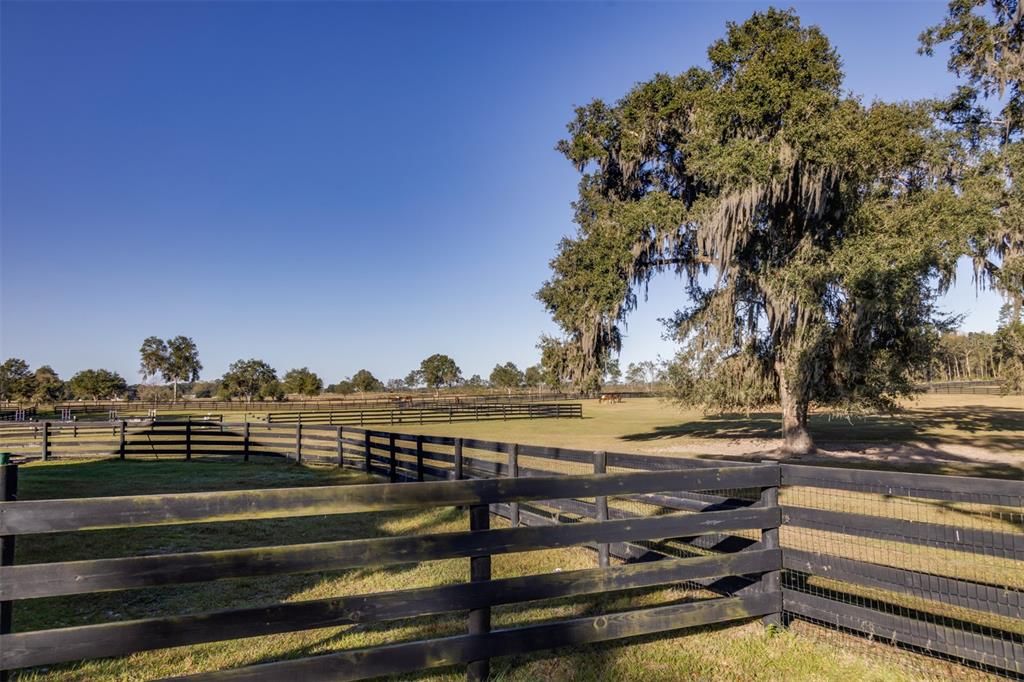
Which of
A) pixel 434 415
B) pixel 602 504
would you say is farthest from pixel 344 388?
pixel 602 504

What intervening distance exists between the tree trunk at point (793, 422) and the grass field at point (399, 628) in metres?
14.0

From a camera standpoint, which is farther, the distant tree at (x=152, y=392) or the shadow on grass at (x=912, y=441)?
the distant tree at (x=152, y=392)

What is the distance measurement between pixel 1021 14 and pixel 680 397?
14162 millimetres

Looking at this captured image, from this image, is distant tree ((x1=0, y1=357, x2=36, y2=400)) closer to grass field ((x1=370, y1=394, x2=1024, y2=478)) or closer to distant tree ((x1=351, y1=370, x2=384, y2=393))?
distant tree ((x1=351, y1=370, x2=384, y2=393))

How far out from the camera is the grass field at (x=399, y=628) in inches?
160

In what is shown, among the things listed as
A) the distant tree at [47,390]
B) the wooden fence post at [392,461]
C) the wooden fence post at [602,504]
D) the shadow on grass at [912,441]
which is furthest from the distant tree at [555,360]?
the distant tree at [47,390]

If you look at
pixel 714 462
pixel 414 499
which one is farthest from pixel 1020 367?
pixel 414 499

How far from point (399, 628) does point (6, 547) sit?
9.14 ft

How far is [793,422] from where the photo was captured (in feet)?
65.1

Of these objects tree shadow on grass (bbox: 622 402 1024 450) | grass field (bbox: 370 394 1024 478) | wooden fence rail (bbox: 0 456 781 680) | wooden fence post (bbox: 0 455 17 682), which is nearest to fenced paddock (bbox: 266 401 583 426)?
grass field (bbox: 370 394 1024 478)

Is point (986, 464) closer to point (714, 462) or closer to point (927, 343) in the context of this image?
point (927, 343)

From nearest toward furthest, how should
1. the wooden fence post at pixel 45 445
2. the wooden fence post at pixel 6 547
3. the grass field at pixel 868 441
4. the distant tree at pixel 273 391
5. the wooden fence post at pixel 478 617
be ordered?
the wooden fence post at pixel 6 547 < the wooden fence post at pixel 478 617 < the grass field at pixel 868 441 < the wooden fence post at pixel 45 445 < the distant tree at pixel 273 391

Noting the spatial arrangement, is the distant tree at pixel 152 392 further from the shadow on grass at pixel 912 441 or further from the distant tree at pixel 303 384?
the shadow on grass at pixel 912 441

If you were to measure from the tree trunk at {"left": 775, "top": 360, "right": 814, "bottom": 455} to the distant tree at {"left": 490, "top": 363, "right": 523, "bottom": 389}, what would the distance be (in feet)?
307
